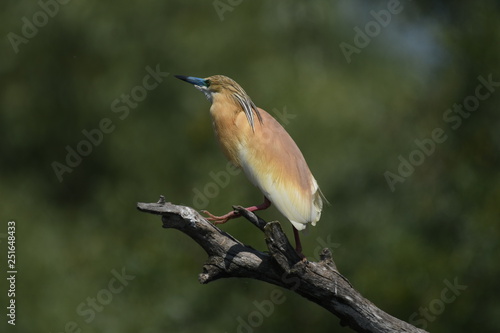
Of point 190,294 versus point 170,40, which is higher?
point 170,40

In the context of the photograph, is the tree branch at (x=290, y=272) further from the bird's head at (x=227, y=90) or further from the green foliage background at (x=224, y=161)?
the green foliage background at (x=224, y=161)

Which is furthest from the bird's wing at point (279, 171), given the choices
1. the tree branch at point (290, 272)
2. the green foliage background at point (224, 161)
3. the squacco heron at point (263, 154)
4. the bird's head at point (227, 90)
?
the green foliage background at point (224, 161)

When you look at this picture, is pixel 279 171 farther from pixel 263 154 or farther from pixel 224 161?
pixel 224 161

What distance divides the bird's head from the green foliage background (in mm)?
5700

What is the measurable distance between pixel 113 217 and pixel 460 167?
5843 millimetres

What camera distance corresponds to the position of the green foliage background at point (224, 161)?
1270cm

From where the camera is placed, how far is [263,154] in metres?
6.02

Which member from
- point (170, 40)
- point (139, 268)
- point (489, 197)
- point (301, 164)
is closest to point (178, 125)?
point (170, 40)

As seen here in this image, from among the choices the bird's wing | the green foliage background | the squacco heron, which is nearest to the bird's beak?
the squacco heron

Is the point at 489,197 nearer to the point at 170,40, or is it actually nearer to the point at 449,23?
the point at 449,23

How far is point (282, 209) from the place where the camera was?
5.84 meters

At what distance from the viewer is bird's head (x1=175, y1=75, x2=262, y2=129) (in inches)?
241

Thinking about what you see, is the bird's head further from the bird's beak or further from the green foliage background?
the green foliage background

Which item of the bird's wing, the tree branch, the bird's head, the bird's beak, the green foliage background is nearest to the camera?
the tree branch
